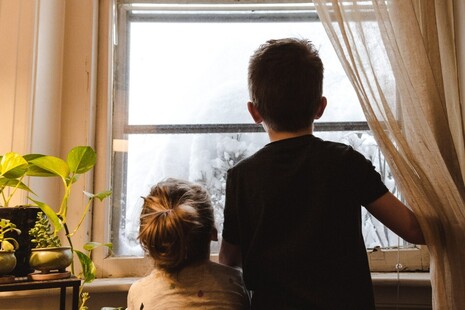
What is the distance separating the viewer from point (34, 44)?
4.53 ft

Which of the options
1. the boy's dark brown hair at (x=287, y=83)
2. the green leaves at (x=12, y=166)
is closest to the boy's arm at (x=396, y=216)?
the boy's dark brown hair at (x=287, y=83)

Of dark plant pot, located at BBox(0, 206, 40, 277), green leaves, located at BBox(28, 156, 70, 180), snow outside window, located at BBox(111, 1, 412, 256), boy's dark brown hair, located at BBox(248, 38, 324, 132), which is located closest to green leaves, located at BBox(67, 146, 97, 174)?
green leaves, located at BBox(28, 156, 70, 180)

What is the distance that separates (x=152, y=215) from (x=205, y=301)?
0.23 metres

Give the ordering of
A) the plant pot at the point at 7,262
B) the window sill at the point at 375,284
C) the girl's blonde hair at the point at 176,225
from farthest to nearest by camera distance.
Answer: the window sill at the point at 375,284 < the plant pot at the point at 7,262 < the girl's blonde hair at the point at 176,225

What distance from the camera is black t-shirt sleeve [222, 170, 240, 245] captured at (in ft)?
3.63

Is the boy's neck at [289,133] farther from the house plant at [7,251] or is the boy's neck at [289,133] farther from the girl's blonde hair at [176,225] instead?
the house plant at [7,251]

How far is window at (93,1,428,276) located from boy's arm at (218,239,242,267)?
38 cm

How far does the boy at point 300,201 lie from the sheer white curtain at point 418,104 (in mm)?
118

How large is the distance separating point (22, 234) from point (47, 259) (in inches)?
4.6

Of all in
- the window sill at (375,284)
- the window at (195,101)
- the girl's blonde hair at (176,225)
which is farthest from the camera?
the window at (195,101)

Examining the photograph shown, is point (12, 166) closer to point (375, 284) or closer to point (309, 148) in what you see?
point (309, 148)

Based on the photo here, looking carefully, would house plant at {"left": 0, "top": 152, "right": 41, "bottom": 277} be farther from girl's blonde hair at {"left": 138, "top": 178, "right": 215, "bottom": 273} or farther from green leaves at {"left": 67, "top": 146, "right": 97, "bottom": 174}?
girl's blonde hair at {"left": 138, "top": 178, "right": 215, "bottom": 273}

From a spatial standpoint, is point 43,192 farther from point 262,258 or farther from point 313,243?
point 313,243

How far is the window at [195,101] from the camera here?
60.8 inches
